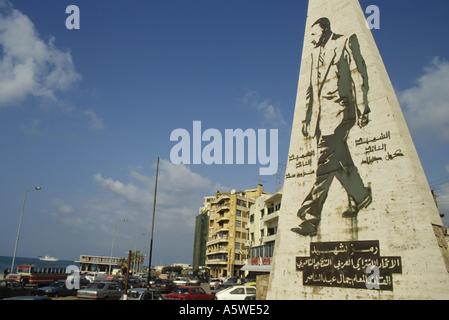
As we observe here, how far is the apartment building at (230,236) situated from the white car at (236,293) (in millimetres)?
45923

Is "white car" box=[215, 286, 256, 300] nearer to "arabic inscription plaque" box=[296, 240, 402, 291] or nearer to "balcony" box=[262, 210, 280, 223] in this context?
"arabic inscription plaque" box=[296, 240, 402, 291]

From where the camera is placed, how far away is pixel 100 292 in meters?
22.0

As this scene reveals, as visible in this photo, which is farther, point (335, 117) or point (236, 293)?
point (236, 293)

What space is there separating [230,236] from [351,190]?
55626 millimetres

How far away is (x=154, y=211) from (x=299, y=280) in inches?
560

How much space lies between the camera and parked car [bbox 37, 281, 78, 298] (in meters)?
23.9

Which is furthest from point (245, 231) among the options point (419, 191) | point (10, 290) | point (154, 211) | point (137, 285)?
point (419, 191)

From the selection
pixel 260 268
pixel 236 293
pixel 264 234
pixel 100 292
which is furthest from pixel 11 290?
pixel 264 234

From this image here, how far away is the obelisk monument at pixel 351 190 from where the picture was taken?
13.9 m

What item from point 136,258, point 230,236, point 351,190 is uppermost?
point 351,190

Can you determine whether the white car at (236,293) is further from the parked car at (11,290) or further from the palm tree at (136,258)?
the palm tree at (136,258)

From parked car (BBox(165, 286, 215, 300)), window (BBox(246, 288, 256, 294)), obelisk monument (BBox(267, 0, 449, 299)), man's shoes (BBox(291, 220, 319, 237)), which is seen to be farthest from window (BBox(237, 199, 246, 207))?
man's shoes (BBox(291, 220, 319, 237))

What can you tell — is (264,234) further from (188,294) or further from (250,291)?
(188,294)
